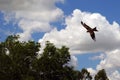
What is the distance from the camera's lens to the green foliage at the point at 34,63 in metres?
80.6

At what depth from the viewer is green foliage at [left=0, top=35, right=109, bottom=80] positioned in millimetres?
80625

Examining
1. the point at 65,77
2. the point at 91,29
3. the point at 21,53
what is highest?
the point at 21,53

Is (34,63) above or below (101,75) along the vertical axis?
below

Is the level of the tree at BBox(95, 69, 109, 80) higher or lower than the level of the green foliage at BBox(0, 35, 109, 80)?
higher

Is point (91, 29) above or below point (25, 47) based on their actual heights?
below

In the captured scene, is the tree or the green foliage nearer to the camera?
the green foliage

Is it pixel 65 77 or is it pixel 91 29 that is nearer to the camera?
pixel 91 29

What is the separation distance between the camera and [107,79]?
116 m

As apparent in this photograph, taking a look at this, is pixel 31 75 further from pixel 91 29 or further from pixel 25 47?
pixel 91 29

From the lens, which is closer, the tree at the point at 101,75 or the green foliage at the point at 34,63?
the green foliage at the point at 34,63

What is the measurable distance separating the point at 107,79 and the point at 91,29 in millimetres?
102094

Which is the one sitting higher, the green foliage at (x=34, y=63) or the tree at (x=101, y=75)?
the tree at (x=101, y=75)

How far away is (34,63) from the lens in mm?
81250

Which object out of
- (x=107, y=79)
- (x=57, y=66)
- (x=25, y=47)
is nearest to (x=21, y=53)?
(x=25, y=47)
